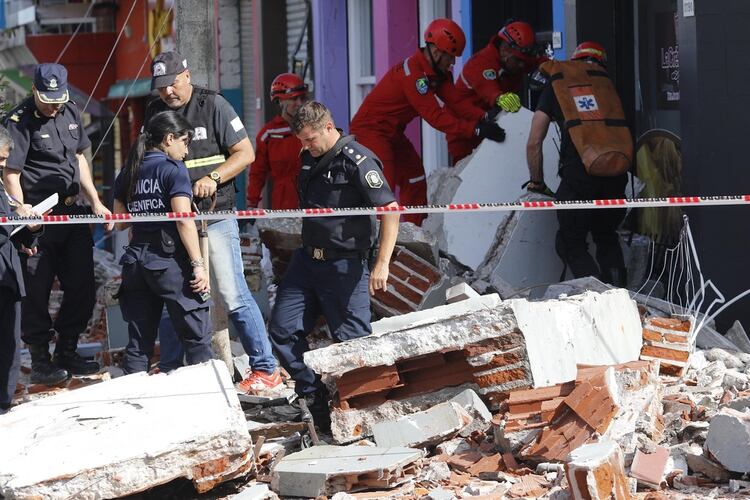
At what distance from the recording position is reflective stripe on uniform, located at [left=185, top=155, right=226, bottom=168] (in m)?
7.01

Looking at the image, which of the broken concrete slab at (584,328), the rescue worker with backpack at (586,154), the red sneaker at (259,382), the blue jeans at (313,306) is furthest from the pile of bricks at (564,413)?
the rescue worker with backpack at (586,154)

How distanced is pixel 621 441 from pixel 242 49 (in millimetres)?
14390

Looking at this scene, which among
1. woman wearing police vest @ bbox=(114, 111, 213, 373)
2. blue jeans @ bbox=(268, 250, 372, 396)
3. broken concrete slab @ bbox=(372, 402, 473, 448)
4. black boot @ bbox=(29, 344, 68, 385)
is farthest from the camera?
black boot @ bbox=(29, 344, 68, 385)

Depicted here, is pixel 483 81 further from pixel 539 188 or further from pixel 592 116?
pixel 592 116

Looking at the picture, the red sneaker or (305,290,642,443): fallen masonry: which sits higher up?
(305,290,642,443): fallen masonry

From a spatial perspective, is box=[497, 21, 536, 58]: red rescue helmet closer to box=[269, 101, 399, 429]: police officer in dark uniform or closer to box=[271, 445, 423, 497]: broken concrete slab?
box=[269, 101, 399, 429]: police officer in dark uniform

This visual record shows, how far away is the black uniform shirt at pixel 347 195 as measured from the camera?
6.20 m

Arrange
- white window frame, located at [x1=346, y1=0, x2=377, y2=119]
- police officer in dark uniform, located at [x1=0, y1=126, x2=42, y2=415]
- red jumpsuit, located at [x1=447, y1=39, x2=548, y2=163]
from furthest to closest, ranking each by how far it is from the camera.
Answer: white window frame, located at [x1=346, y1=0, x2=377, y2=119] < red jumpsuit, located at [x1=447, y1=39, x2=548, y2=163] < police officer in dark uniform, located at [x1=0, y1=126, x2=42, y2=415]

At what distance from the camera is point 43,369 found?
787 cm

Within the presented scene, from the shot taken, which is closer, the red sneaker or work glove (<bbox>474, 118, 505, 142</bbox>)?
the red sneaker

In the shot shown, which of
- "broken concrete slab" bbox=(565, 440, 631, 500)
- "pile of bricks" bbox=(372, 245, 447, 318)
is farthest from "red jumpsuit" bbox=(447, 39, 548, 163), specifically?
"broken concrete slab" bbox=(565, 440, 631, 500)

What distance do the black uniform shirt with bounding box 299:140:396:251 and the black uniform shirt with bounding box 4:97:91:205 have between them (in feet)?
6.71

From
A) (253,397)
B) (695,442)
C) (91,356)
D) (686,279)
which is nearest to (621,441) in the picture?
(695,442)

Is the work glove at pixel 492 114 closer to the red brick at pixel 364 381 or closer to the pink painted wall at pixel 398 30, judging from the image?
the red brick at pixel 364 381
